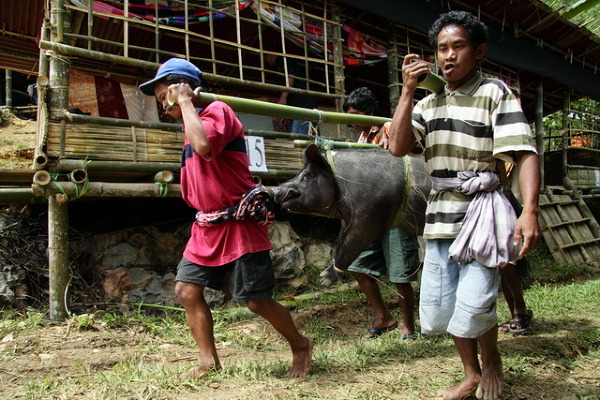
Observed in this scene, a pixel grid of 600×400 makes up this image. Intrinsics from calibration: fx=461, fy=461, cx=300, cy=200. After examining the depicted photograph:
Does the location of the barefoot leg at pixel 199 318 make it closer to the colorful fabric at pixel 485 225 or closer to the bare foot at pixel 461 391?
the bare foot at pixel 461 391

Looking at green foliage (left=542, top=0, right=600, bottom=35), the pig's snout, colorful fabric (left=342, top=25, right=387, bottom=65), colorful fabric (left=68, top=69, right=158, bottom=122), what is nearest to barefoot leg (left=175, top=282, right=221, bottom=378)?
the pig's snout

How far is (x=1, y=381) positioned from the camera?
2750 millimetres

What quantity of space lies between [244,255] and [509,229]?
1.37 m

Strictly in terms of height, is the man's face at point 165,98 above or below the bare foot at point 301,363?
above

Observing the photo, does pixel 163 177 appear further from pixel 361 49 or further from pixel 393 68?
pixel 393 68

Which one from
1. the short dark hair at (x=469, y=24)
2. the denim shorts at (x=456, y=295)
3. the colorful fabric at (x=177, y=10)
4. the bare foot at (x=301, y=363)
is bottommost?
the bare foot at (x=301, y=363)

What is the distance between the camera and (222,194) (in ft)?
8.48

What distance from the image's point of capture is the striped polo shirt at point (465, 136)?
7.03 ft

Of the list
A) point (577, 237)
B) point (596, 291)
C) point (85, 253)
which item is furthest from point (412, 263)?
point (577, 237)

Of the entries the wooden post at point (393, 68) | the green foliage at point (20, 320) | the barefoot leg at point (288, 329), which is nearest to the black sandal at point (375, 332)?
the barefoot leg at point (288, 329)

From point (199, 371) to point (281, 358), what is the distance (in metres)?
0.84

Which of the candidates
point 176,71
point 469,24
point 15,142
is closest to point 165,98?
point 176,71

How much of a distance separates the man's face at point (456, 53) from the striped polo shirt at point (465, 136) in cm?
8

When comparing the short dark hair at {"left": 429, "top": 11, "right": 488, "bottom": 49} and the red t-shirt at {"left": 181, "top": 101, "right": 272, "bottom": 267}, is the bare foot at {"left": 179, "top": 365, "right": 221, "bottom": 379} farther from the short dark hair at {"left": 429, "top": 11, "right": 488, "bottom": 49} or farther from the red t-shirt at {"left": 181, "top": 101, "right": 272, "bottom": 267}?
the short dark hair at {"left": 429, "top": 11, "right": 488, "bottom": 49}
